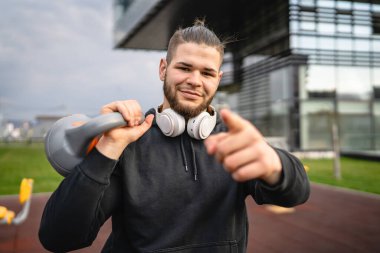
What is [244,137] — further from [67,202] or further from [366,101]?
[366,101]

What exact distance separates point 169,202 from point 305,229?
498cm

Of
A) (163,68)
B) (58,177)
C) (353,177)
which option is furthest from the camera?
(353,177)

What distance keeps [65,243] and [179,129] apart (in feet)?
2.06

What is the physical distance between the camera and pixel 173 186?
1.44 metres

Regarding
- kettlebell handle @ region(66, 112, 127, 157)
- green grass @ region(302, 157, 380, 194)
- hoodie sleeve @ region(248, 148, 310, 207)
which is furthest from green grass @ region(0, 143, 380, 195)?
hoodie sleeve @ region(248, 148, 310, 207)

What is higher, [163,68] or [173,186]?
[163,68]

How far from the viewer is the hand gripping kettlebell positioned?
1111 mm

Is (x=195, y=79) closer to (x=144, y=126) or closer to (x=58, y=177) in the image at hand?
(x=144, y=126)

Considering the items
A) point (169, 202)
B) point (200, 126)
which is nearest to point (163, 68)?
point (200, 126)

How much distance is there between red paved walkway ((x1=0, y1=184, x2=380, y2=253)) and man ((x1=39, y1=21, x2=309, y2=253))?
363 cm

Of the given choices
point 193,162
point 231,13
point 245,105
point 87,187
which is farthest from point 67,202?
point 245,105

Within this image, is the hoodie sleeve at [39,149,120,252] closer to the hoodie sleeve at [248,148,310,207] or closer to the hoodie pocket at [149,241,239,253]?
the hoodie pocket at [149,241,239,253]

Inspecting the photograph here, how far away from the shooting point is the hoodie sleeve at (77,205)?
3.74ft

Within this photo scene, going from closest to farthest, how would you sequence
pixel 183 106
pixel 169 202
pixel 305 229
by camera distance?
1. pixel 169 202
2. pixel 183 106
3. pixel 305 229
